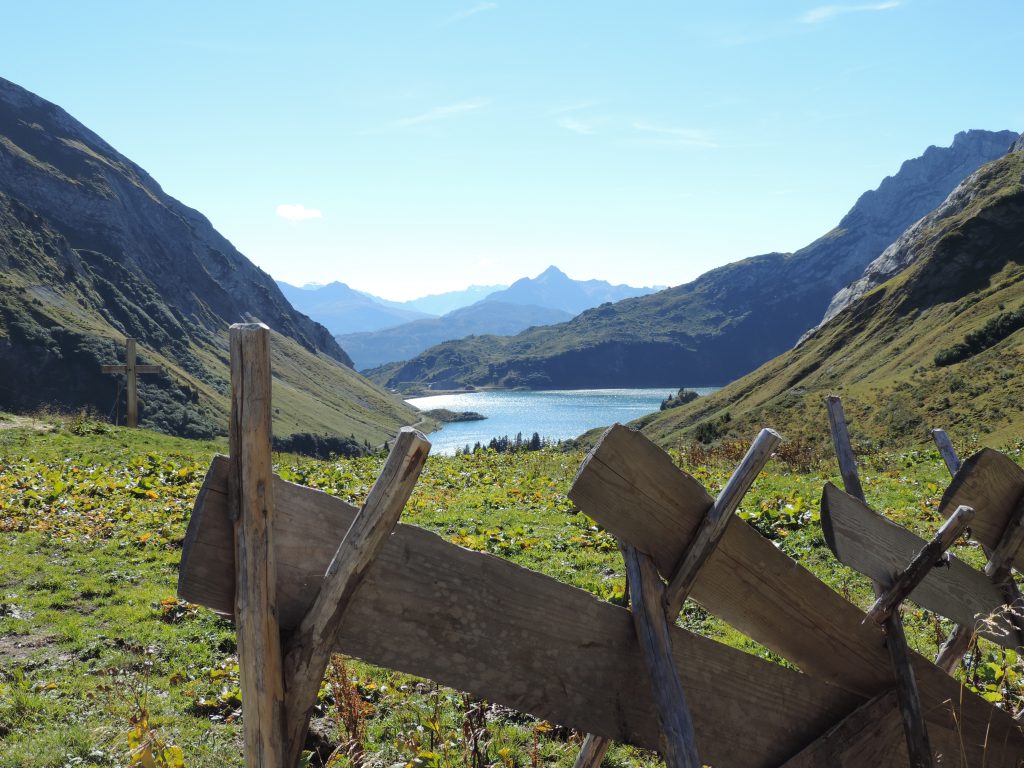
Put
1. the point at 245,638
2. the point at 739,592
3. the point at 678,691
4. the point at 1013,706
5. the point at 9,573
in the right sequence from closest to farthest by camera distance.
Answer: the point at 245,638
the point at 678,691
the point at 739,592
the point at 1013,706
the point at 9,573

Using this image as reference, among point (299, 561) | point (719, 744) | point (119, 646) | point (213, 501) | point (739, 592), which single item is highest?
point (213, 501)

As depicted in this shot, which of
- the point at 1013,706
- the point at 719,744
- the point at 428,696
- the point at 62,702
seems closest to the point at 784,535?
the point at 1013,706

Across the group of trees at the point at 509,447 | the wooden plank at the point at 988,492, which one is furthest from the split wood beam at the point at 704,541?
the group of trees at the point at 509,447

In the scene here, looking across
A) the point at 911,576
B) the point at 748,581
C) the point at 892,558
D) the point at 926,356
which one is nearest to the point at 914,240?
the point at 926,356

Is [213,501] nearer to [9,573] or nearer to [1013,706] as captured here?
[1013,706]

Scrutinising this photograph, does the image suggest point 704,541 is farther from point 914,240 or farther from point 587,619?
point 914,240

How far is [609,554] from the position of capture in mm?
9859

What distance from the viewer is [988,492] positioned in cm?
381

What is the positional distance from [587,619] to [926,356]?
271 ft

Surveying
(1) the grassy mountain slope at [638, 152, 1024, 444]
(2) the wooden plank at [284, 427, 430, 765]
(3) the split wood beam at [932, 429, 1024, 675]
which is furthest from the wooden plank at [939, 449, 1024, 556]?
(1) the grassy mountain slope at [638, 152, 1024, 444]

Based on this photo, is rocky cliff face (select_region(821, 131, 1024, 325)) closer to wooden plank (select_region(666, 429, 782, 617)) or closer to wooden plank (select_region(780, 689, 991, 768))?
wooden plank (select_region(780, 689, 991, 768))

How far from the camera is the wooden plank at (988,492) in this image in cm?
372

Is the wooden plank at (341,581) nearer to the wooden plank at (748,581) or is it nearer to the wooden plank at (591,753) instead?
the wooden plank at (748,581)

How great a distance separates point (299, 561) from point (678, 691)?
1.47 meters
